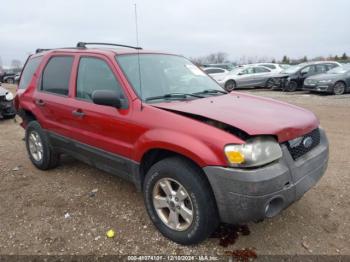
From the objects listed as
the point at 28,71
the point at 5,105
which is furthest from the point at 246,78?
the point at 28,71

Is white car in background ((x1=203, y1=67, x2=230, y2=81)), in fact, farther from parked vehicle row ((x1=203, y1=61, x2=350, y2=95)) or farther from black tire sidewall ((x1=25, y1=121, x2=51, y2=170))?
black tire sidewall ((x1=25, y1=121, x2=51, y2=170))

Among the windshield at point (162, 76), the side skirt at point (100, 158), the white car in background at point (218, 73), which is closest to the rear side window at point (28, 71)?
the side skirt at point (100, 158)

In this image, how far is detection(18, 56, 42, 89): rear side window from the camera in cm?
505

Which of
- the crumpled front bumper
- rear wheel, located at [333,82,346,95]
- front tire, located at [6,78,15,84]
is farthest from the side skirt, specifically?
front tire, located at [6,78,15,84]

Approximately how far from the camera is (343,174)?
180 inches

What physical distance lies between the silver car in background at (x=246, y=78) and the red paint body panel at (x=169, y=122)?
15.0 meters

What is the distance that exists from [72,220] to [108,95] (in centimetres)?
144

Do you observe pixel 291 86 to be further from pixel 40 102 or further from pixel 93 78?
pixel 93 78

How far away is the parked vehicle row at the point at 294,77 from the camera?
14531mm

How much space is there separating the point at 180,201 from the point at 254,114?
1049mm

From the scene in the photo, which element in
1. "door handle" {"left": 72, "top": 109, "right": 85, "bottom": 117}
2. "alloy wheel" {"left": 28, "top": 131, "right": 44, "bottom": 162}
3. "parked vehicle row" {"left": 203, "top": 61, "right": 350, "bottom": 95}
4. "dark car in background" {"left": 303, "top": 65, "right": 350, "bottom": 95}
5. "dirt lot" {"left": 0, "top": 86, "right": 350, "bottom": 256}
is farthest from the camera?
"parked vehicle row" {"left": 203, "top": 61, "right": 350, "bottom": 95}

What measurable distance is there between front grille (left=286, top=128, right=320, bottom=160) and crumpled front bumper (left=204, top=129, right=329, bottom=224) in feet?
0.38

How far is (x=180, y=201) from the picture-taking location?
2986 mm

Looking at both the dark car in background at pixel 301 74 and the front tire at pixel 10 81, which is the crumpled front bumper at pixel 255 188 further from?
the front tire at pixel 10 81
